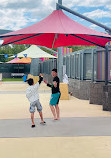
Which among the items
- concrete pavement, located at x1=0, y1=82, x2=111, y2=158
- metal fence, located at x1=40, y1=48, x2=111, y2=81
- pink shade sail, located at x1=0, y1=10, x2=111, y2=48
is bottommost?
concrete pavement, located at x1=0, y1=82, x2=111, y2=158

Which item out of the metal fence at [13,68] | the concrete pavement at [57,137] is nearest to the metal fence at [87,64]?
the concrete pavement at [57,137]

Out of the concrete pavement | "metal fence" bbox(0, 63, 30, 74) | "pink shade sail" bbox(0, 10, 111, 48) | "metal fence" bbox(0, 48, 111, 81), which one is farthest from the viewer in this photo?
"metal fence" bbox(0, 63, 30, 74)

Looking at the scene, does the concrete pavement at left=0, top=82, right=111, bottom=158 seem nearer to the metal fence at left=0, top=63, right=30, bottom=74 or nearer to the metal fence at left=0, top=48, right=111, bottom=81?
the metal fence at left=0, top=48, right=111, bottom=81

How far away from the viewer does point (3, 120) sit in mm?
8680

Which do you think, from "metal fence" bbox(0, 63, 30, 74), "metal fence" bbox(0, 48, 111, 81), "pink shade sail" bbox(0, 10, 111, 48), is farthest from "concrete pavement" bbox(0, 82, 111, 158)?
"metal fence" bbox(0, 63, 30, 74)

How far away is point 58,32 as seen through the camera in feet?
Result: 26.0

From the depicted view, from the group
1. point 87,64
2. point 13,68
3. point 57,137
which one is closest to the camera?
point 57,137

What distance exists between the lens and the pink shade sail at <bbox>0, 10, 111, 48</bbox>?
8.16 metres

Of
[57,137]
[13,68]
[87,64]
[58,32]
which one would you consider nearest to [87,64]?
[87,64]

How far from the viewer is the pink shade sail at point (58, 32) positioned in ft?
26.8

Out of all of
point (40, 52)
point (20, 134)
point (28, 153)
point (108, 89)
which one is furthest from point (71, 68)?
point (28, 153)

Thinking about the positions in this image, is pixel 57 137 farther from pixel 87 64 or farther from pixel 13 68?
pixel 13 68

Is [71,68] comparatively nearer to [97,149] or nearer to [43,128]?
[43,128]

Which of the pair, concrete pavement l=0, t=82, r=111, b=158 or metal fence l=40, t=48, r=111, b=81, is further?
metal fence l=40, t=48, r=111, b=81
